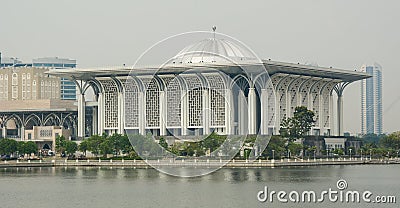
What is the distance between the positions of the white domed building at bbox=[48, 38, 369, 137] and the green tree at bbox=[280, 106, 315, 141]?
3356mm

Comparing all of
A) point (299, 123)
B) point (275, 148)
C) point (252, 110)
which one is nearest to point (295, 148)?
point (275, 148)

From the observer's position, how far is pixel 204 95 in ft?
478

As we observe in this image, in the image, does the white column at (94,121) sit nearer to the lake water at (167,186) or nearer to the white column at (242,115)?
the white column at (242,115)

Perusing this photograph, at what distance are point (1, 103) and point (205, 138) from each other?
56.3m

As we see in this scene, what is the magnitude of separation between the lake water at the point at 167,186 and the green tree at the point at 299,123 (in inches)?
1229

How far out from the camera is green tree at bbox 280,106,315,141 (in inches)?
5669

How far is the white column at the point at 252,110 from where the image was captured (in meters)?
146

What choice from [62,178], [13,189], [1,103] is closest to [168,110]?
[1,103]

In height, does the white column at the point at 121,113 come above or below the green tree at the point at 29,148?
above

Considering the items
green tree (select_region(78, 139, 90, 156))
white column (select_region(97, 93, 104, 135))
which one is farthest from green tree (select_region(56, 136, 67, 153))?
white column (select_region(97, 93, 104, 135))

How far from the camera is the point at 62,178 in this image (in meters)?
98.8

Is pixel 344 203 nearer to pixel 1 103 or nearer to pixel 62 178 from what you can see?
pixel 62 178

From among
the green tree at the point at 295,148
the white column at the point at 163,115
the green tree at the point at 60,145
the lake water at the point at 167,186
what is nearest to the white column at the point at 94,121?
the white column at the point at 163,115

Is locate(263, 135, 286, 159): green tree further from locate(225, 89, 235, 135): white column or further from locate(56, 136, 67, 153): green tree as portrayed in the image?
locate(56, 136, 67, 153): green tree
